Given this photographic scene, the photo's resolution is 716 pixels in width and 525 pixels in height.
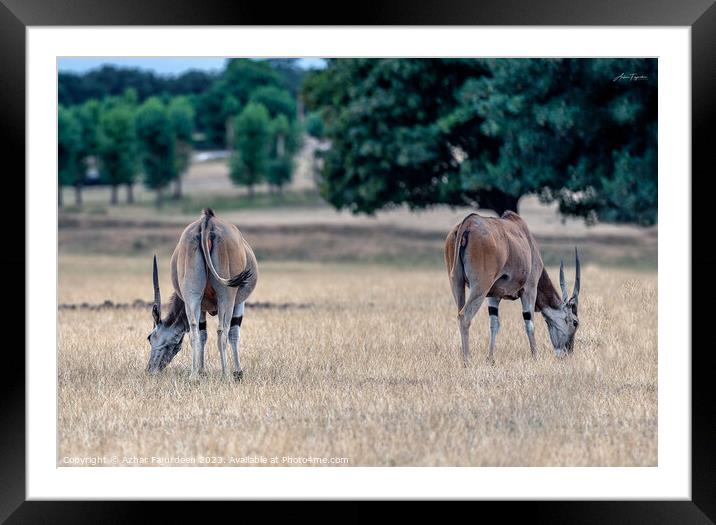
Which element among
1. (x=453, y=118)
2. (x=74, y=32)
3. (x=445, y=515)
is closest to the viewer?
(x=445, y=515)

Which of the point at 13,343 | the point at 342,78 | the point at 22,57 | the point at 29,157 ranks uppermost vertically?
the point at 342,78

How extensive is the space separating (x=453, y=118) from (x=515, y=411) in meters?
12.9

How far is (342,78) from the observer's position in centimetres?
2627

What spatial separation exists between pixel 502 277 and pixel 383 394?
9.62 ft

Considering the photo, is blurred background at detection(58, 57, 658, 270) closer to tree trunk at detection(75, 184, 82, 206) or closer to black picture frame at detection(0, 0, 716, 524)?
tree trunk at detection(75, 184, 82, 206)

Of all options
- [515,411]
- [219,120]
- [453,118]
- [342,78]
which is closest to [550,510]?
[515,411]

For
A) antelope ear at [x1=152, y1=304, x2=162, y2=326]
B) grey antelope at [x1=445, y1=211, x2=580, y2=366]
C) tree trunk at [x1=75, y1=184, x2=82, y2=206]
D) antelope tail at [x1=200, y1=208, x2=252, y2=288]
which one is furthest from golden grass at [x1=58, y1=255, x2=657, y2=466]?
tree trunk at [x1=75, y1=184, x2=82, y2=206]

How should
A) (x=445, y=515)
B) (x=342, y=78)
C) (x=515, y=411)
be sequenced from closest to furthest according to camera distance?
1. (x=445, y=515)
2. (x=515, y=411)
3. (x=342, y=78)

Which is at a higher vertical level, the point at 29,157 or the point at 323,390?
the point at 29,157

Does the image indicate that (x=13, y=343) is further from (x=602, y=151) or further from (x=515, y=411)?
(x=602, y=151)

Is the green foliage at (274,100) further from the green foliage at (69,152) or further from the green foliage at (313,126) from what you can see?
the green foliage at (69,152)

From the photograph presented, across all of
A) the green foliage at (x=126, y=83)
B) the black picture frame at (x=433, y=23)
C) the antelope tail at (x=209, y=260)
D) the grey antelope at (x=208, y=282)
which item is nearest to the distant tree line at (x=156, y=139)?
the green foliage at (x=126, y=83)

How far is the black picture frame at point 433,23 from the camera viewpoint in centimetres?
831

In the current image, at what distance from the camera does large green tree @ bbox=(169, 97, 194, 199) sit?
186ft
